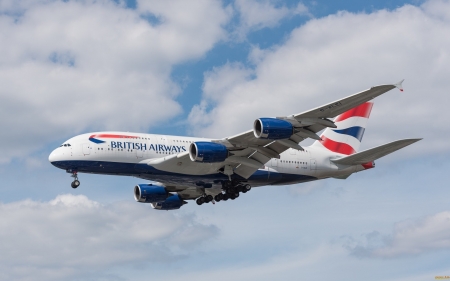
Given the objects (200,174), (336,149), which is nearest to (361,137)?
(336,149)

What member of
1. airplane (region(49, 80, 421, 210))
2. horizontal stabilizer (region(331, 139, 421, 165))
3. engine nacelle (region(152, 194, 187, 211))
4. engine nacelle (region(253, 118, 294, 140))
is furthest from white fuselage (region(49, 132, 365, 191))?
engine nacelle (region(152, 194, 187, 211))

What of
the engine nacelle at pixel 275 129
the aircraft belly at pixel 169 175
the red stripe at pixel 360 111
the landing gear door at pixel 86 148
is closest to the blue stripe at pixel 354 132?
the red stripe at pixel 360 111

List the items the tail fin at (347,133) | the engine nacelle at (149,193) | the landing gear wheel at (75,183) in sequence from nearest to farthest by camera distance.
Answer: the landing gear wheel at (75,183), the engine nacelle at (149,193), the tail fin at (347,133)

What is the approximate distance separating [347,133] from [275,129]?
625 inches

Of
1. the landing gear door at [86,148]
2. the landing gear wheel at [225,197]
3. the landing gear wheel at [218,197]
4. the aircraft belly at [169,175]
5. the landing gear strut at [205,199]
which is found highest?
the landing gear door at [86,148]

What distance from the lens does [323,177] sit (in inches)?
2153

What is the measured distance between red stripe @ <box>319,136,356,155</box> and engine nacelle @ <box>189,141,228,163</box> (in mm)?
12569

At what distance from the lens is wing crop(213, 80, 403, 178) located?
40906mm

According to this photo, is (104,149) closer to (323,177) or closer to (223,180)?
(223,180)

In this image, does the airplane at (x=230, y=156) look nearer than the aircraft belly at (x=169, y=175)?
Yes

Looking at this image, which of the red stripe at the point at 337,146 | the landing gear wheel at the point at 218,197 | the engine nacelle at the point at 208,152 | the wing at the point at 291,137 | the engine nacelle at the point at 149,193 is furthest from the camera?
the red stripe at the point at 337,146

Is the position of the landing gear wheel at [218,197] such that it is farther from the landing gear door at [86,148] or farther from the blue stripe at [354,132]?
the blue stripe at [354,132]

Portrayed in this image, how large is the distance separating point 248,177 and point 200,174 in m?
3.75

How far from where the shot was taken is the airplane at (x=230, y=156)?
1737 inches
